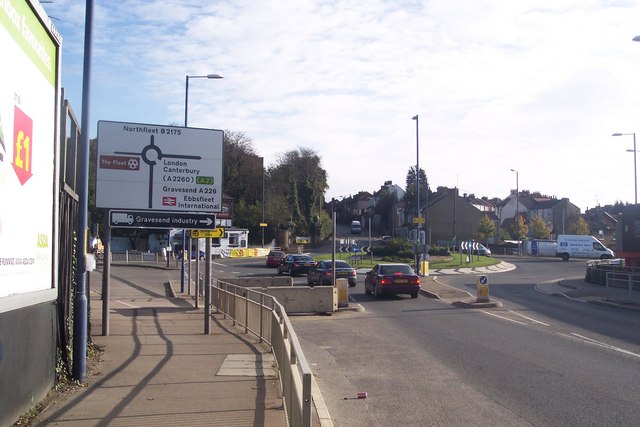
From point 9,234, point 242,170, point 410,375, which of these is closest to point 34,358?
point 9,234

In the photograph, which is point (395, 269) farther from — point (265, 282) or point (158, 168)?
point (158, 168)

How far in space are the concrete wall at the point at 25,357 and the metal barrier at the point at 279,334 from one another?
8.97ft

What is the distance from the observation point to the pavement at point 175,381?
7.11m

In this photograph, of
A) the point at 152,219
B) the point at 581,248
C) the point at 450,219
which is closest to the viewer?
the point at 152,219

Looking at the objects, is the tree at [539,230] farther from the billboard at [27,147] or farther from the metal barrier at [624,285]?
the billboard at [27,147]

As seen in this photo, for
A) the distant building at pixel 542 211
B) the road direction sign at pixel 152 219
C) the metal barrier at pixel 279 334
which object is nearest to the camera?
the metal barrier at pixel 279 334

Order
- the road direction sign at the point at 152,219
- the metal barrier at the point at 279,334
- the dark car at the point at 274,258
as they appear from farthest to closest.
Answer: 1. the dark car at the point at 274,258
2. the road direction sign at the point at 152,219
3. the metal barrier at the point at 279,334

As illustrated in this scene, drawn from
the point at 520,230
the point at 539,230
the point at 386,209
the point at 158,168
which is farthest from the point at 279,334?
the point at 386,209

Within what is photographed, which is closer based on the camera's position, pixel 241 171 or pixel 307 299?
pixel 307 299

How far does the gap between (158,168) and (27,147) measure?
7.36 metres

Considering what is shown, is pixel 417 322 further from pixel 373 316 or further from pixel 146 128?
pixel 146 128

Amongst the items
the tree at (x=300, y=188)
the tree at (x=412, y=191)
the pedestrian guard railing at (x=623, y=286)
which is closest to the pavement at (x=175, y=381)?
the pedestrian guard railing at (x=623, y=286)

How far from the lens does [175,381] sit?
29.8 feet

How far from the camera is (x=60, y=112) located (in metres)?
8.43
